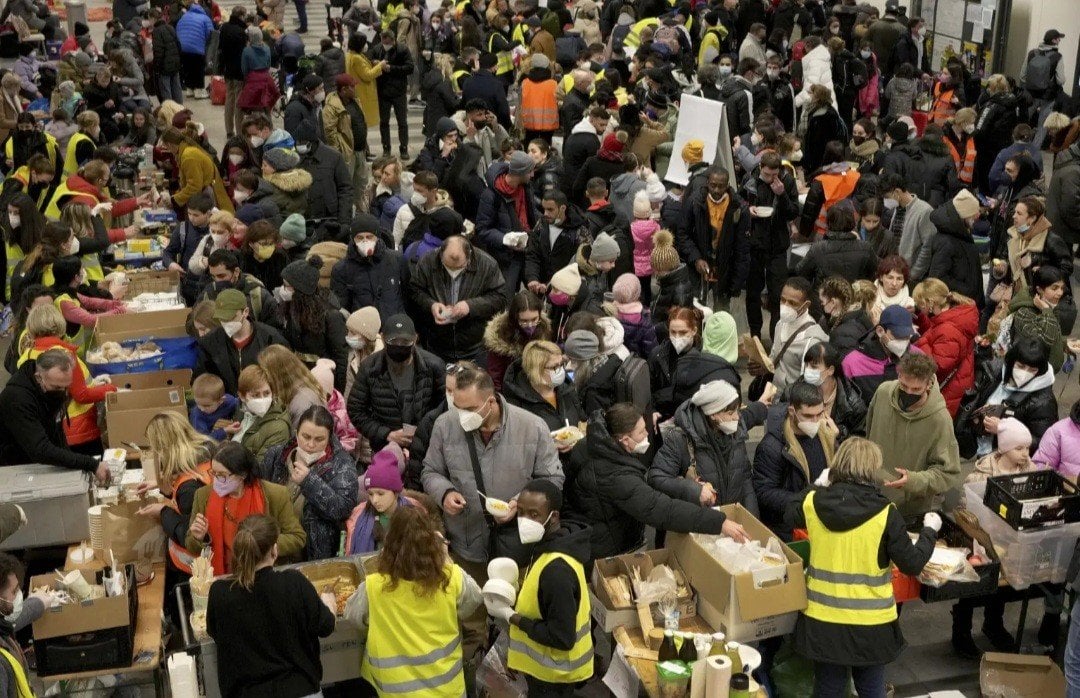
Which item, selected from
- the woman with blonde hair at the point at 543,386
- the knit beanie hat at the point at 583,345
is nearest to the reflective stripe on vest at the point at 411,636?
the woman with blonde hair at the point at 543,386

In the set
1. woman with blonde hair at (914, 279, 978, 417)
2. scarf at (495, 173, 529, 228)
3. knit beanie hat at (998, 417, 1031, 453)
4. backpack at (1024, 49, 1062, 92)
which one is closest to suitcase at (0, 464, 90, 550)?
scarf at (495, 173, 529, 228)

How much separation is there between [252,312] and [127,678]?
3.02 m

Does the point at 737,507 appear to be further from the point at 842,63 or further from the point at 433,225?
the point at 842,63

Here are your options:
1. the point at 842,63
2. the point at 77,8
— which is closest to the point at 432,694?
the point at 842,63

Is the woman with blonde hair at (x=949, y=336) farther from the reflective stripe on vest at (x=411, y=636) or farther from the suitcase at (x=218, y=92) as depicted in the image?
the suitcase at (x=218, y=92)

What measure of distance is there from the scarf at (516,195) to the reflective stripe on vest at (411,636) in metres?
5.07

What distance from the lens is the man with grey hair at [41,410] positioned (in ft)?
23.9

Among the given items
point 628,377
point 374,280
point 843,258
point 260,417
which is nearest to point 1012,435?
point 628,377

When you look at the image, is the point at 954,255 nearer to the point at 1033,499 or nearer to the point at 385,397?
the point at 1033,499

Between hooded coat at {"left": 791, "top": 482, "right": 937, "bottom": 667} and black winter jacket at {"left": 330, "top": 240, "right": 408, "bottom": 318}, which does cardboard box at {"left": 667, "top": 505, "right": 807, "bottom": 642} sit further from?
black winter jacket at {"left": 330, "top": 240, "right": 408, "bottom": 318}

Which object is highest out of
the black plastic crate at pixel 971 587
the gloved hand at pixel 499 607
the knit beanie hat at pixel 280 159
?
the knit beanie hat at pixel 280 159

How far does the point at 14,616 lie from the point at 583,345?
11.0 ft

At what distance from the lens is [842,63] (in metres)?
16.6

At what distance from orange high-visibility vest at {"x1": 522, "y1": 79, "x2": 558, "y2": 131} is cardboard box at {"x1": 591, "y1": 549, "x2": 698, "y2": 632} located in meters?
8.66
